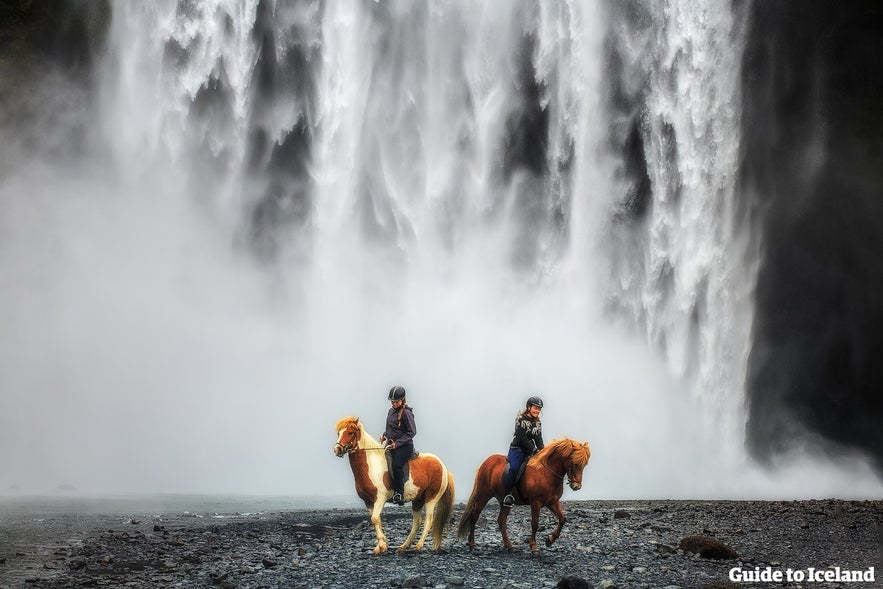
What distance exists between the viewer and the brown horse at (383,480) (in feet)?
35.7

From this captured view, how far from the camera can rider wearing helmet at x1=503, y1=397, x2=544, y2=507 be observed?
36.4 feet

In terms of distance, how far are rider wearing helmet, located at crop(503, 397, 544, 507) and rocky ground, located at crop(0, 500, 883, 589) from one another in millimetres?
1114

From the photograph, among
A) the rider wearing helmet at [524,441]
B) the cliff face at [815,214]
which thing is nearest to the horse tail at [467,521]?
the rider wearing helmet at [524,441]

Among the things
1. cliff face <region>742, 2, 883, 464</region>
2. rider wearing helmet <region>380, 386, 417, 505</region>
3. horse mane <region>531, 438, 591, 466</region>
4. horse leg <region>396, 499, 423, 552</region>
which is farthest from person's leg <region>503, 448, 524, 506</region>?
cliff face <region>742, 2, 883, 464</region>

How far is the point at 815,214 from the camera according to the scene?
3219 centimetres

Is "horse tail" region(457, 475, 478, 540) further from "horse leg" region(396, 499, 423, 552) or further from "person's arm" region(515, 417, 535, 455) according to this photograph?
"person's arm" region(515, 417, 535, 455)

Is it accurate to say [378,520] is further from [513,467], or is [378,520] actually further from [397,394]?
[513,467]

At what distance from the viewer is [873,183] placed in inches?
1266

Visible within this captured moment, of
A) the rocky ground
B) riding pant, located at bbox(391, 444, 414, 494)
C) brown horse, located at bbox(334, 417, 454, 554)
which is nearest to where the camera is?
the rocky ground

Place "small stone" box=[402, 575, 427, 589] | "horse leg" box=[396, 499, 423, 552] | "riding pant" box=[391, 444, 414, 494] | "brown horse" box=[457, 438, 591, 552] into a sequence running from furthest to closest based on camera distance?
"horse leg" box=[396, 499, 423, 552] < "riding pant" box=[391, 444, 414, 494] < "brown horse" box=[457, 438, 591, 552] < "small stone" box=[402, 575, 427, 589]

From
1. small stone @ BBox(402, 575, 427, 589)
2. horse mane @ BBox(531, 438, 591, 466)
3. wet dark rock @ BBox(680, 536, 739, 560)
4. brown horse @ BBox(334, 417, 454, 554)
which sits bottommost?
small stone @ BBox(402, 575, 427, 589)

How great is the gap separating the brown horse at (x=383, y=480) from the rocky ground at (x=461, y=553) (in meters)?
0.51

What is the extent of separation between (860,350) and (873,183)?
24.2ft

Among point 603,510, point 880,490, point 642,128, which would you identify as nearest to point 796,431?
point 880,490
